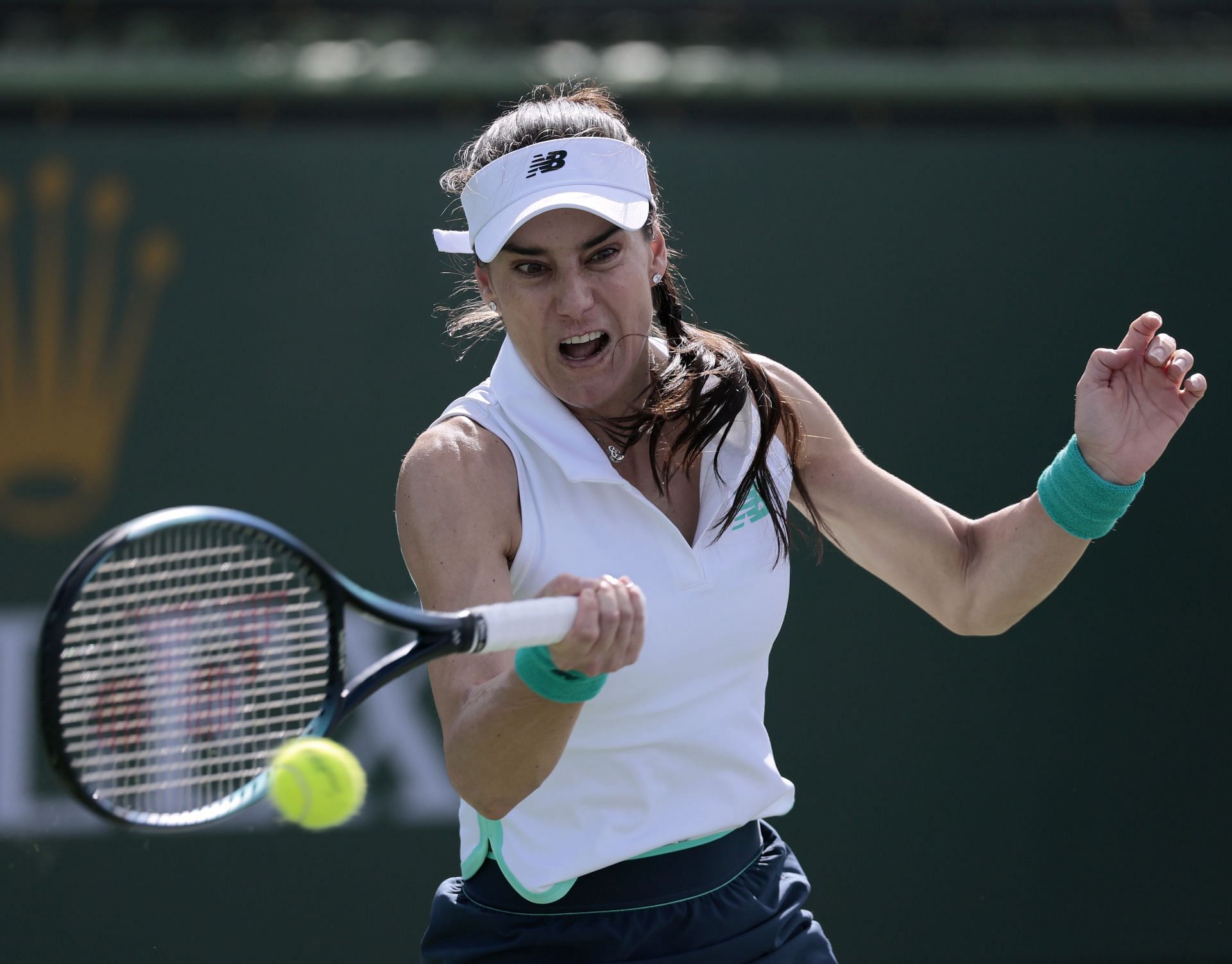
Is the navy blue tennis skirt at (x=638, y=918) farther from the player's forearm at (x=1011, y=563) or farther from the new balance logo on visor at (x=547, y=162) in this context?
the new balance logo on visor at (x=547, y=162)

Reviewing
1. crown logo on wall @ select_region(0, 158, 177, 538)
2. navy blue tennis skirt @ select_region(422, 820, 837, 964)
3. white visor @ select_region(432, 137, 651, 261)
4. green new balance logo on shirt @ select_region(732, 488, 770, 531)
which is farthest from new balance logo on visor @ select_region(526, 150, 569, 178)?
crown logo on wall @ select_region(0, 158, 177, 538)

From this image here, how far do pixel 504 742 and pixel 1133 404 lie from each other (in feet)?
3.28

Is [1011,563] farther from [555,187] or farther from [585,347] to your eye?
[555,187]

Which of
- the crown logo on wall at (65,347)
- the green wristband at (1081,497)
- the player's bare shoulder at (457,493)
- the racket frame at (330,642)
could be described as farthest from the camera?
the crown logo on wall at (65,347)

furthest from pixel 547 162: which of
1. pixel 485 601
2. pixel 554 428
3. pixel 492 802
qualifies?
pixel 492 802

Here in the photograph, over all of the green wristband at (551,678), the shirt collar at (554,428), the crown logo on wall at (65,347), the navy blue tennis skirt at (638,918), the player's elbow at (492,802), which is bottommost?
the navy blue tennis skirt at (638,918)

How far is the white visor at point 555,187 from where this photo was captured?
6.39 feet

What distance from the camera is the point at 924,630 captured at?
3982 mm

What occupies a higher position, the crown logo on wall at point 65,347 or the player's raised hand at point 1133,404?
the crown logo on wall at point 65,347

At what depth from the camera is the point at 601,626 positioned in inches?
62.5

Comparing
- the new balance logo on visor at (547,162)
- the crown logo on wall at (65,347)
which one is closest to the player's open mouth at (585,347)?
the new balance logo on visor at (547,162)

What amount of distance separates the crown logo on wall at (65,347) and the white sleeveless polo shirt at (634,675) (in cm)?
210

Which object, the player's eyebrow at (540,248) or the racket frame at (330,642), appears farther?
the player's eyebrow at (540,248)

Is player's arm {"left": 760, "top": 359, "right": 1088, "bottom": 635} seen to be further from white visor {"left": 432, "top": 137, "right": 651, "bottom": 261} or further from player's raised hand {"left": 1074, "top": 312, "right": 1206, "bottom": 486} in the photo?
white visor {"left": 432, "top": 137, "right": 651, "bottom": 261}
